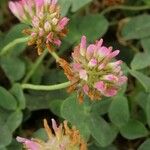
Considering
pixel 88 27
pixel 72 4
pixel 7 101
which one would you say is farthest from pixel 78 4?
pixel 7 101

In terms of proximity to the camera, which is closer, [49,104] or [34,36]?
[34,36]

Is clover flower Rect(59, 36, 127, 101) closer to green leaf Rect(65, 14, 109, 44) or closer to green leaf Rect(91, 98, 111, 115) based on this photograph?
green leaf Rect(91, 98, 111, 115)

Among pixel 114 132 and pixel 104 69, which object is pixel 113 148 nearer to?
pixel 114 132

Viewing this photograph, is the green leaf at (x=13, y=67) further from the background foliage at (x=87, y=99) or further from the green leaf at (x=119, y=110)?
the green leaf at (x=119, y=110)

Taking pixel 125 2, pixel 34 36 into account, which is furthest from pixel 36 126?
pixel 125 2

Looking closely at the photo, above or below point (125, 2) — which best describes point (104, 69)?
above

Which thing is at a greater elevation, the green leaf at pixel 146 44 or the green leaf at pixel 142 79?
the green leaf at pixel 142 79

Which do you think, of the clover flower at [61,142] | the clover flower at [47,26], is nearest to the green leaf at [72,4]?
the clover flower at [47,26]

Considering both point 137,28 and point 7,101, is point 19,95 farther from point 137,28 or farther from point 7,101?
point 137,28
